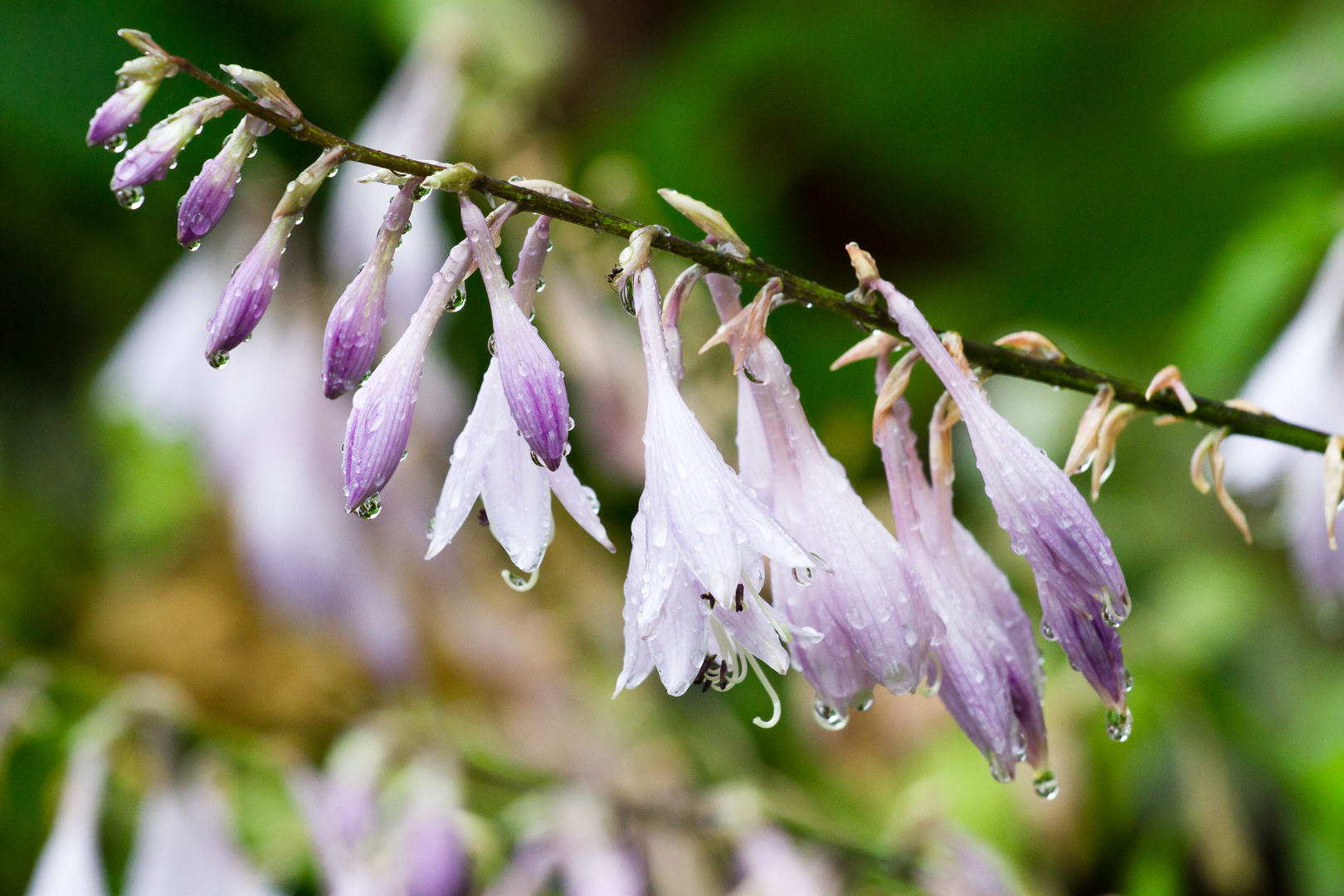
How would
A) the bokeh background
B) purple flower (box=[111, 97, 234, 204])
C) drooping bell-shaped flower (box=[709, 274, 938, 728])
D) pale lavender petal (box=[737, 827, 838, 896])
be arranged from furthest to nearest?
the bokeh background < pale lavender petal (box=[737, 827, 838, 896]) < drooping bell-shaped flower (box=[709, 274, 938, 728]) < purple flower (box=[111, 97, 234, 204])

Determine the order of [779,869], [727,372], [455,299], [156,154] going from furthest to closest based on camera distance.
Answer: [727,372], [779,869], [455,299], [156,154]

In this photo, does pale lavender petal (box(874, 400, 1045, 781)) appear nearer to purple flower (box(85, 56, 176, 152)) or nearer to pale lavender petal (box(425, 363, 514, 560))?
pale lavender petal (box(425, 363, 514, 560))

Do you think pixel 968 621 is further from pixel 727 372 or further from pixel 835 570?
pixel 727 372

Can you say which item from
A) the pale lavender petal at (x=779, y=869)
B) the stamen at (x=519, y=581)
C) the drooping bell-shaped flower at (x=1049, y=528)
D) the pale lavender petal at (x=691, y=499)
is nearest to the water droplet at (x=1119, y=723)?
the drooping bell-shaped flower at (x=1049, y=528)

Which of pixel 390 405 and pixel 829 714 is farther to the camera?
pixel 829 714

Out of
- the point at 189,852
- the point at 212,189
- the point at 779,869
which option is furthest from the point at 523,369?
the point at 189,852

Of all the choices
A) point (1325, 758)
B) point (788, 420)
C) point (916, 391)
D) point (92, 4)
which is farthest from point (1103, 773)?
point (92, 4)

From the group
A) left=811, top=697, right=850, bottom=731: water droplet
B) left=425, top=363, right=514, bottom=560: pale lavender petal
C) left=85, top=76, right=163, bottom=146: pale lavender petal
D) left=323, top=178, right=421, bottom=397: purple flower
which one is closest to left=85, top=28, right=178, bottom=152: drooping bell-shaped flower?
left=85, top=76, right=163, bottom=146: pale lavender petal
